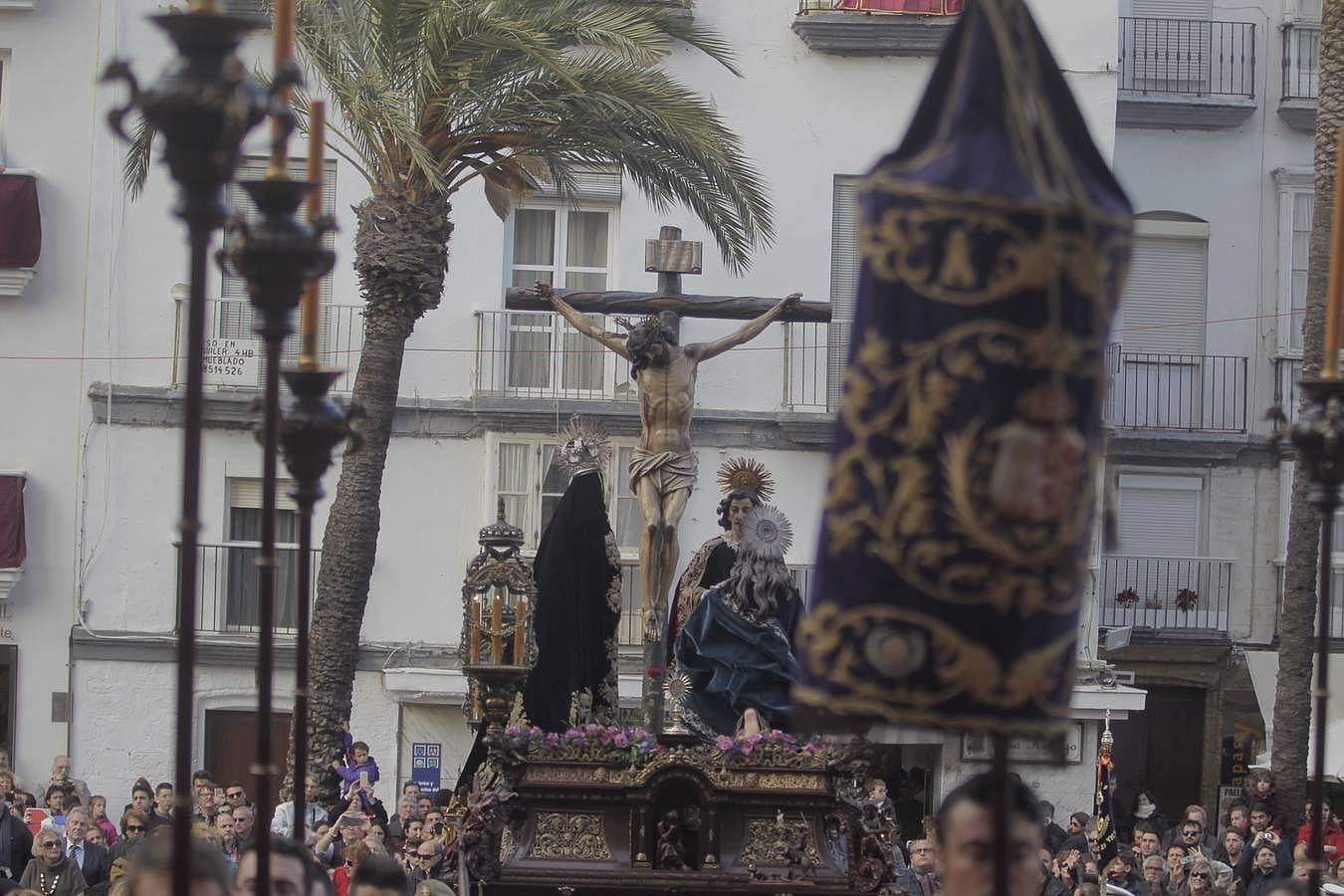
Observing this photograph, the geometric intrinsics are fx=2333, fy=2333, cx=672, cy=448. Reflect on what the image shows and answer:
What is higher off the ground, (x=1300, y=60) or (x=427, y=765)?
(x=1300, y=60)

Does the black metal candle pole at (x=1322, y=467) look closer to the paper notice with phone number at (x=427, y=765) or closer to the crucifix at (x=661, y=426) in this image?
the crucifix at (x=661, y=426)

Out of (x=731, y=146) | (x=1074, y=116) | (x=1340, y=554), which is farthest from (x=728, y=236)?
(x=1074, y=116)

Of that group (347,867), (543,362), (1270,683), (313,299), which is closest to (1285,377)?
(1270,683)

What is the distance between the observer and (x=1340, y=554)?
2284 centimetres

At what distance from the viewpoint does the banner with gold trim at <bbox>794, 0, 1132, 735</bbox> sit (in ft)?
14.5

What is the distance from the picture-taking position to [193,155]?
4.98m

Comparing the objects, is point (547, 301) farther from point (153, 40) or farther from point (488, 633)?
point (153, 40)

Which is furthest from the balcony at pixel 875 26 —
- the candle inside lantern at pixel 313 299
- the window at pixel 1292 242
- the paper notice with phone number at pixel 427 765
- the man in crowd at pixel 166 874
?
the man in crowd at pixel 166 874

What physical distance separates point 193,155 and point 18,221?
17074 millimetres

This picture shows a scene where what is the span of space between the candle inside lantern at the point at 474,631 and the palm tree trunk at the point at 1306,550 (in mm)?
7404

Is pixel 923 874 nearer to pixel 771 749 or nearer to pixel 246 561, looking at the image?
pixel 771 749

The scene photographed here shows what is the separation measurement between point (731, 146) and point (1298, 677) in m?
5.95

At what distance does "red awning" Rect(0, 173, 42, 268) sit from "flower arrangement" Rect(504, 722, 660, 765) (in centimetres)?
1071

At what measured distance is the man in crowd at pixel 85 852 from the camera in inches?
535
